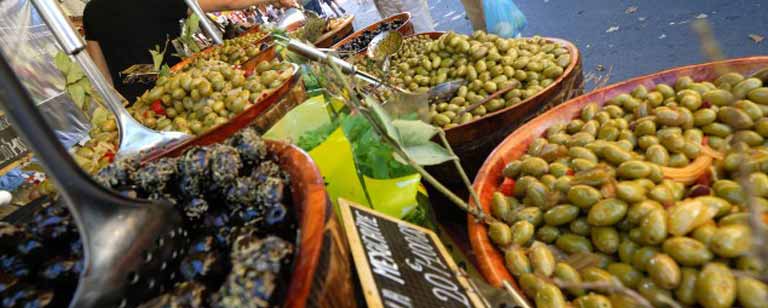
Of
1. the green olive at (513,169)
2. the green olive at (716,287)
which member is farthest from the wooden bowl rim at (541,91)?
the green olive at (716,287)

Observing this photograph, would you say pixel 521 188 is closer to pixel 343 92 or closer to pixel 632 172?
pixel 632 172

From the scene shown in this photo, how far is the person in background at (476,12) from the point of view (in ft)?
6.61

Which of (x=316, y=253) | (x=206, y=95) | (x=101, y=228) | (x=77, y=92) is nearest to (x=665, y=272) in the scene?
(x=316, y=253)

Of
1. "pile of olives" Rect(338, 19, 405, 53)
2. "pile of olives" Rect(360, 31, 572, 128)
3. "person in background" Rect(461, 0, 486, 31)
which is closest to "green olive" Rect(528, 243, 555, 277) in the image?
"pile of olives" Rect(360, 31, 572, 128)

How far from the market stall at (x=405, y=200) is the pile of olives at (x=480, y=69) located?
0.02m

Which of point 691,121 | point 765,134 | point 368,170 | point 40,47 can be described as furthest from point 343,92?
point 40,47

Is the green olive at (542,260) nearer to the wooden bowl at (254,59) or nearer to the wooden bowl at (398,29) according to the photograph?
the wooden bowl at (254,59)

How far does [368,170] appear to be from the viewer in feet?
3.28

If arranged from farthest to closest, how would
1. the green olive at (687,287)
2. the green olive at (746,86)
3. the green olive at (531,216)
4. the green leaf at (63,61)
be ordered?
the green leaf at (63,61), the green olive at (746,86), the green olive at (531,216), the green olive at (687,287)

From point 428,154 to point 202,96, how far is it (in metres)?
1.11

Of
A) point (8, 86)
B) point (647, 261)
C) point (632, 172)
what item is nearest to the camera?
point (8, 86)

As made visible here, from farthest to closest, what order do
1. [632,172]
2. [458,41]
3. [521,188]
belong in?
[458,41] < [521,188] < [632,172]

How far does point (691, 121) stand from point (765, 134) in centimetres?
14

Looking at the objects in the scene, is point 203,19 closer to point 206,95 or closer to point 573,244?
point 206,95
